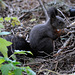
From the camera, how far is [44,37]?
5.06 meters

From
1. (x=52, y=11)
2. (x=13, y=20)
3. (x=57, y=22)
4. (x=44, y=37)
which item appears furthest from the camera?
(x=13, y=20)

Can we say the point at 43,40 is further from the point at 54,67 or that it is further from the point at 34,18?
the point at 34,18

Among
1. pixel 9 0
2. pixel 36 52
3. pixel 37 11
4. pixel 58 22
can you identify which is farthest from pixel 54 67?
pixel 9 0

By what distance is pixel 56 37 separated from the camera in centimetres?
509

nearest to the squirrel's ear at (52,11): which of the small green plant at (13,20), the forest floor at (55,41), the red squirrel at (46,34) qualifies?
the red squirrel at (46,34)

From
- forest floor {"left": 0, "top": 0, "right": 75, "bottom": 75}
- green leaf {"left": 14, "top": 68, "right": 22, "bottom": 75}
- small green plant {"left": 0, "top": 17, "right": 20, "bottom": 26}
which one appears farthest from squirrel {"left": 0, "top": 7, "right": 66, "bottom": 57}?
green leaf {"left": 14, "top": 68, "right": 22, "bottom": 75}

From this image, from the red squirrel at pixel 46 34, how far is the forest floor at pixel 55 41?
0.27m

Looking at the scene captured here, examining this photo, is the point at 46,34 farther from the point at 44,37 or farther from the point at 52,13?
the point at 52,13

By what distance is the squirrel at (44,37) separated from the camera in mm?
4583

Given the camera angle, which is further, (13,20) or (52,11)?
(13,20)

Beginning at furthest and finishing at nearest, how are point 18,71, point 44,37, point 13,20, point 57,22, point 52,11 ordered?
point 13,20
point 57,22
point 44,37
point 52,11
point 18,71

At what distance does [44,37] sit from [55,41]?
0.52m

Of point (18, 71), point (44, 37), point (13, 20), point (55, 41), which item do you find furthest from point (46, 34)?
point (18, 71)

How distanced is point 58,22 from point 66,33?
485 millimetres
